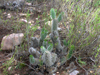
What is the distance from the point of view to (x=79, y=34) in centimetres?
184

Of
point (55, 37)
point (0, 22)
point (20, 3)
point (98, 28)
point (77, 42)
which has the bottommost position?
point (77, 42)

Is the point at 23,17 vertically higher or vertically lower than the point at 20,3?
lower

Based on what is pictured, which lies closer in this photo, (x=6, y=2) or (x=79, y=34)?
(x=79, y=34)

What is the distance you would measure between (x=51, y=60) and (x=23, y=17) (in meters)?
2.03

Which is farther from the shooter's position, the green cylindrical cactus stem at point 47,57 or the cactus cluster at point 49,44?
the cactus cluster at point 49,44

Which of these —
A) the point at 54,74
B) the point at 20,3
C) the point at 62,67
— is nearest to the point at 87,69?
the point at 62,67

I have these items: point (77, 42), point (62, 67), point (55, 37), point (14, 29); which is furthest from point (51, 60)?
point (14, 29)

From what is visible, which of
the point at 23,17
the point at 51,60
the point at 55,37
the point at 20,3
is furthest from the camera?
the point at 20,3

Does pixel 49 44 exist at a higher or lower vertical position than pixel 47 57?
higher

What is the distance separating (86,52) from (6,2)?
9.49 ft

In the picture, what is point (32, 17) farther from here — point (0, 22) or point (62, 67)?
point (62, 67)

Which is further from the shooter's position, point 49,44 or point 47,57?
point 49,44

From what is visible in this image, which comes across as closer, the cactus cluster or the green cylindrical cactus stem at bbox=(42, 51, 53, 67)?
the green cylindrical cactus stem at bbox=(42, 51, 53, 67)

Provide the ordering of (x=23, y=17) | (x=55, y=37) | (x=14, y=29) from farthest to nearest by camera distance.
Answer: (x=23, y=17)
(x=14, y=29)
(x=55, y=37)
